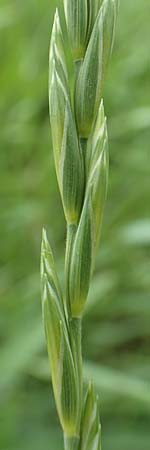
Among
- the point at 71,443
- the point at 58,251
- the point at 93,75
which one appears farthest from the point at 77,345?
the point at 58,251

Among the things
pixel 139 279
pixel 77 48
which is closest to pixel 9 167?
pixel 139 279

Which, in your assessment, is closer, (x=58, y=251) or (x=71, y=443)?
(x=71, y=443)

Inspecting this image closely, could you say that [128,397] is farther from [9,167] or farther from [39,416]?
[9,167]

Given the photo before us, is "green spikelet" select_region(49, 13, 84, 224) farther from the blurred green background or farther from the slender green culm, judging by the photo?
the blurred green background

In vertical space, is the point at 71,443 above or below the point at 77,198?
below

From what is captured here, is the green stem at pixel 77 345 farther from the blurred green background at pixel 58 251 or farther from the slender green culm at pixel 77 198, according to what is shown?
the blurred green background at pixel 58 251

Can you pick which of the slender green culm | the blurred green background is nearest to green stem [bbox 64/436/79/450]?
the slender green culm

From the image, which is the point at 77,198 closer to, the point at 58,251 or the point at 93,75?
the point at 93,75
